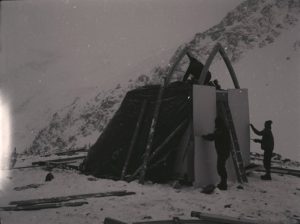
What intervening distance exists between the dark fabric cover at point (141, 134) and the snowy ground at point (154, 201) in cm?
59

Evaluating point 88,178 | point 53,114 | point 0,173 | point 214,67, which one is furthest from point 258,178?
point 53,114

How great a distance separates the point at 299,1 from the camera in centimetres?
8569

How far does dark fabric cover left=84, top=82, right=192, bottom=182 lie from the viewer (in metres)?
10.8

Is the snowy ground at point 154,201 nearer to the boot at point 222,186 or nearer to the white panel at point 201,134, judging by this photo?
the boot at point 222,186

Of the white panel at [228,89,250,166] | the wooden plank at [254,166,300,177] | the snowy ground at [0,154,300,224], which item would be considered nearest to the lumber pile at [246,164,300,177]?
the wooden plank at [254,166,300,177]

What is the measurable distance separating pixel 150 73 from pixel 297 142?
51.6 metres

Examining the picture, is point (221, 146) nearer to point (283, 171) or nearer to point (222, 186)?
point (222, 186)

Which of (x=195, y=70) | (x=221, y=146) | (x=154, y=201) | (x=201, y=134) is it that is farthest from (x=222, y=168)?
(x=195, y=70)

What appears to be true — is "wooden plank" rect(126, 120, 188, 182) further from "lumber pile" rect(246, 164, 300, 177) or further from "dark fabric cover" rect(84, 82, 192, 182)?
"lumber pile" rect(246, 164, 300, 177)

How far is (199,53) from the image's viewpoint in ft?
252

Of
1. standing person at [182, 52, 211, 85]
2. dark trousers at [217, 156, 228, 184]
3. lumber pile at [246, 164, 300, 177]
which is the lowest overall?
lumber pile at [246, 164, 300, 177]

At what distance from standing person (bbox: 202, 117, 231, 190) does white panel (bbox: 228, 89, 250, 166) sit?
2.13 m

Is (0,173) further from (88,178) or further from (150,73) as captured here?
(150,73)

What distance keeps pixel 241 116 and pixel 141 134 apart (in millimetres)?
3404
